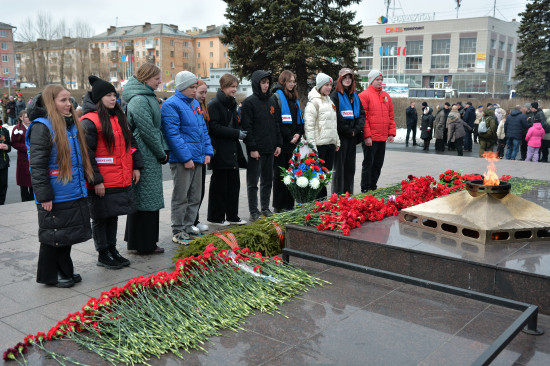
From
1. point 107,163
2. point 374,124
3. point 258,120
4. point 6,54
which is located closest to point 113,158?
point 107,163

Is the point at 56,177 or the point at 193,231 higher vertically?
the point at 56,177

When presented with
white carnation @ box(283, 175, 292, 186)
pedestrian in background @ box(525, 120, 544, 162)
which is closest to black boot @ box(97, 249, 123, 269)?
white carnation @ box(283, 175, 292, 186)

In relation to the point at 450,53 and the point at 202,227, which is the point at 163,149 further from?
the point at 450,53

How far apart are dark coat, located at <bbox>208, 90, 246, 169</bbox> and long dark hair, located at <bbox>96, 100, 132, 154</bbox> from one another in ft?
5.07

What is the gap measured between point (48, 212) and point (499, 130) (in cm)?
1446

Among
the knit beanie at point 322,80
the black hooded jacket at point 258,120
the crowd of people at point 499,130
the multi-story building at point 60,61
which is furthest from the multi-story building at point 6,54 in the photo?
the black hooded jacket at point 258,120

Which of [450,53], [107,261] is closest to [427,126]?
[107,261]

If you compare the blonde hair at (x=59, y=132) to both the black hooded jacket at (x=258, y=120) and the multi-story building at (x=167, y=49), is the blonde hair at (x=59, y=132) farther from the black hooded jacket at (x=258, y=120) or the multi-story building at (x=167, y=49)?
the multi-story building at (x=167, y=49)

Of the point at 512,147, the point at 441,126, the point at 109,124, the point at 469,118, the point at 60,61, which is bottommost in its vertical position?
the point at 512,147

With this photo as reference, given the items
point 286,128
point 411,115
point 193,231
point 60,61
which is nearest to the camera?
point 193,231

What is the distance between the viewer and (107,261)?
477cm

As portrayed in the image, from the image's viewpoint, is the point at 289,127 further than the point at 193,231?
Yes

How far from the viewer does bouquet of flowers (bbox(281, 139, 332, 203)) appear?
21.4 feet

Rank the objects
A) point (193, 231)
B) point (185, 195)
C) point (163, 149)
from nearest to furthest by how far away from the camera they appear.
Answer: point (163, 149)
point (185, 195)
point (193, 231)
